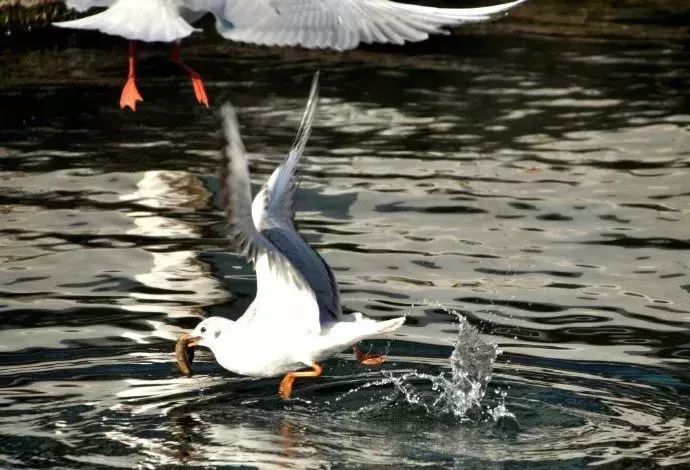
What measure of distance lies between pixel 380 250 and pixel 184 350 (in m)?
2.82

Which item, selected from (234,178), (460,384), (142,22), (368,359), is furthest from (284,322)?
(142,22)

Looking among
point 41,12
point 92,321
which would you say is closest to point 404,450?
point 92,321

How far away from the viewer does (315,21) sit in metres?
9.08

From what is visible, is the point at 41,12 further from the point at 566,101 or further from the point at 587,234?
the point at 587,234

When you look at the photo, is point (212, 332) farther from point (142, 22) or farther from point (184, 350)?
point (142, 22)

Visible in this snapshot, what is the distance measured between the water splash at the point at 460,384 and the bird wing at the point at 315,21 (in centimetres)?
202

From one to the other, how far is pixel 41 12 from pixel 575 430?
11.8 meters

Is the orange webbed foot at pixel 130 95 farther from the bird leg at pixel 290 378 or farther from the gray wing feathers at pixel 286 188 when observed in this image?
the bird leg at pixel 290 378

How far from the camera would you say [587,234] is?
10352mm

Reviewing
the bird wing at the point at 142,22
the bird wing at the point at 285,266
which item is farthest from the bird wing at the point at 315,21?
the bird wing at the point at 285,266

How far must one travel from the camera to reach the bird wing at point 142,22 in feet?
29.0

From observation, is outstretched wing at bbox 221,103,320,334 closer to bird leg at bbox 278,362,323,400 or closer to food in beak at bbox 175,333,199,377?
bird leg at bbox 278,362,323,400

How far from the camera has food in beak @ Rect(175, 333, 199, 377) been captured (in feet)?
24.3

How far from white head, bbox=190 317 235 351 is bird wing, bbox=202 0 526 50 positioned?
215 cm
